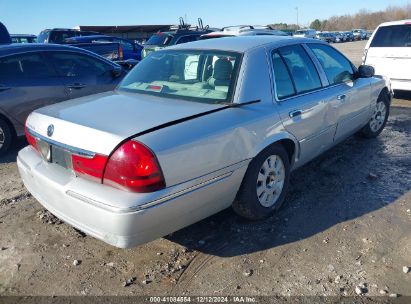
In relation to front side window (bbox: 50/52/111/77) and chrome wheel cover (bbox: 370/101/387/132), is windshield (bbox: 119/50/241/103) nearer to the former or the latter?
front side window (bbox: 50/52/111/77)

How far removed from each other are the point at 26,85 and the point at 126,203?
394cm

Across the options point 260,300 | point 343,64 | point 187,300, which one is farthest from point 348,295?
point 343,64

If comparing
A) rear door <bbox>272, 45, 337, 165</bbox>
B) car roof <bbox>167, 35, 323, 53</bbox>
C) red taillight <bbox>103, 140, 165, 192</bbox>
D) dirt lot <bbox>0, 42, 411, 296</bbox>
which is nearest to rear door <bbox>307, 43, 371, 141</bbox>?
rear door <bbox>272, 45, 337, 165</bbox>

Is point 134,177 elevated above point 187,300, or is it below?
above

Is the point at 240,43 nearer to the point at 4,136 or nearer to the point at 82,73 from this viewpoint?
the point at 82,73

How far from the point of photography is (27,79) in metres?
5.68

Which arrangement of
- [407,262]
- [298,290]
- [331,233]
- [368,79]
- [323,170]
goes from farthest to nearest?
1. [368,79]
2. [323,170]
3. [331,233]
4. [407,262]
5. [298,290]

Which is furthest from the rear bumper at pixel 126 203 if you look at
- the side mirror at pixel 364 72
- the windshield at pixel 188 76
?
the side mirror at pixel 364 72

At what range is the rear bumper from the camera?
2498mm

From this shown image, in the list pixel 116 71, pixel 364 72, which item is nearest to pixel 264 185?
pixel 364 72

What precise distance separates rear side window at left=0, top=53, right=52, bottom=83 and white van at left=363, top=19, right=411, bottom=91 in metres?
6.59

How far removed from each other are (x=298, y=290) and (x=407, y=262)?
0.92 meters

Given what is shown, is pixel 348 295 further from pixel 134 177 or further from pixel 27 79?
pixel 27 79

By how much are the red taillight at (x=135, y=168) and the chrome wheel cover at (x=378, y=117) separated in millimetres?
4164
